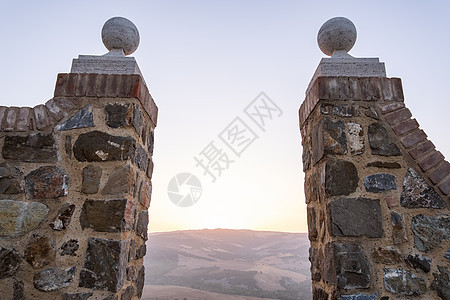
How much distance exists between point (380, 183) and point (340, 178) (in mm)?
250

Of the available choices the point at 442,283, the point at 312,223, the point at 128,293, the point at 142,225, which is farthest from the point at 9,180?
the point at 442,283

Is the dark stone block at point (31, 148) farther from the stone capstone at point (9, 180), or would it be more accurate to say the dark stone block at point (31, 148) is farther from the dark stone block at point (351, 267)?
the dark stone block at point (351, 267)

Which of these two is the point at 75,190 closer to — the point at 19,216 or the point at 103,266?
the point at 19,216

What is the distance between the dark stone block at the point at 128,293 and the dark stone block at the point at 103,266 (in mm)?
111

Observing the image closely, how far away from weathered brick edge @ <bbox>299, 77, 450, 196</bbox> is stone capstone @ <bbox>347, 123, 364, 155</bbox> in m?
0.19

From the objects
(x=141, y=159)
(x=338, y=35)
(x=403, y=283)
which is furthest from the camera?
(x=338, y=35)

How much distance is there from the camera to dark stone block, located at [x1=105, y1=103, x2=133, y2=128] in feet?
6.18

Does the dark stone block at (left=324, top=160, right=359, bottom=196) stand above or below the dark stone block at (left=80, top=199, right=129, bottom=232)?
above

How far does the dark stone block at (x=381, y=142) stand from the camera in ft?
6.06

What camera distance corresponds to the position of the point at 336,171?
1796 mm

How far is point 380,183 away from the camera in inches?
70.6

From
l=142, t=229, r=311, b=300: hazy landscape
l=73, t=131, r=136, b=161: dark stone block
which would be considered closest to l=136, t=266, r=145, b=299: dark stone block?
l=73, t=131, r=136, b=161: dark stone block

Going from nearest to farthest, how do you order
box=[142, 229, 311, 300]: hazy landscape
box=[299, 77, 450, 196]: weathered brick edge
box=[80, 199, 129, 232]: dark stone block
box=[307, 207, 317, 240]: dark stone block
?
box=[80, 199, 129, 232]: dark stone block < box=[299, 77, 450, 196]: weathered brick edge < box=[307, 207, 317, 240]: dark stone block < box=[142, 229, 311, 300]: hazy landscape

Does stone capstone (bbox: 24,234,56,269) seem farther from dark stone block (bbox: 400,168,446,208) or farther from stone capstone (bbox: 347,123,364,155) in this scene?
dark stone block (bbox: 400,168,446,208)
